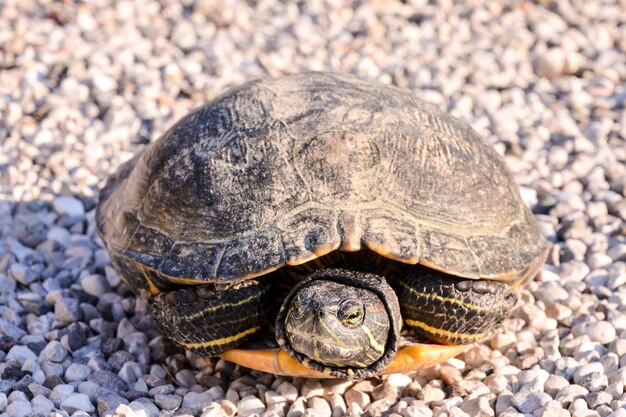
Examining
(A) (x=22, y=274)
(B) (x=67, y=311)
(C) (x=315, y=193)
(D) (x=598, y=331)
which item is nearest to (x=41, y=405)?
(B) (x=67, y=311)

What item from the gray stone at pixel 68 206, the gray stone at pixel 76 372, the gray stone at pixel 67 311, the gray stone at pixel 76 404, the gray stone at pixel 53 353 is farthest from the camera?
the gray stone at pixel 68 206

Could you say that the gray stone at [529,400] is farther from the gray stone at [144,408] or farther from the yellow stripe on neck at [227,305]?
the gray stone at [144,408]

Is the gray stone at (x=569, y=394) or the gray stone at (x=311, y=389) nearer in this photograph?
the gray stone at (x=569, y=394)

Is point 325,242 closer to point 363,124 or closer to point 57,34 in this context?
point 363,124

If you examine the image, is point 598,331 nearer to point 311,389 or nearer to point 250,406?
point 311,389

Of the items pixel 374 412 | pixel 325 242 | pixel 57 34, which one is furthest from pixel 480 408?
pixel 57 34

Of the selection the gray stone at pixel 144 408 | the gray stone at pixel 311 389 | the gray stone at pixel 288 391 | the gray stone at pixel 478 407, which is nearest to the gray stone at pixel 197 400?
the gray stone at pixel 144 408

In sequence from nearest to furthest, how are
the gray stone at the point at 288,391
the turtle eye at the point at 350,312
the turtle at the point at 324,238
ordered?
the turtle eye at the point at 350,312, the turtle at the point at 324,238, the gray stone at the point at 288,391
